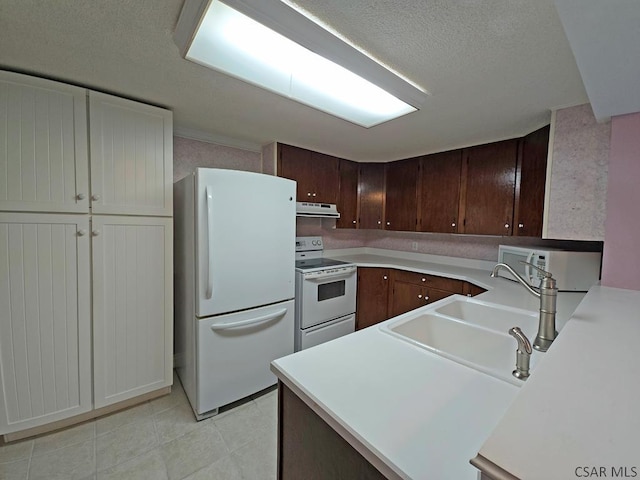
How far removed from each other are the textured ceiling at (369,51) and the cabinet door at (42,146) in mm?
103

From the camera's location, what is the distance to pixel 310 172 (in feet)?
9.47

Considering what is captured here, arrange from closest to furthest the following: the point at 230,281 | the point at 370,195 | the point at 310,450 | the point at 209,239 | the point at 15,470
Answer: the point at 310,450
the point at 15,470
the point at 209,239
the point at 230,281
the point at 370,195

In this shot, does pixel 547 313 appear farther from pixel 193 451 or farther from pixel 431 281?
pixel 193 451

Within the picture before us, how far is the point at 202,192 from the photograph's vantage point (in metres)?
1.72

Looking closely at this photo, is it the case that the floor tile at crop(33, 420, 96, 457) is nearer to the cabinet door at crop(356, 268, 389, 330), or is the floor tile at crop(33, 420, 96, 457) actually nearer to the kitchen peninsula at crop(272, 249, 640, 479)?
the kitchen peninsula at crop(272, 249, 640, 479)

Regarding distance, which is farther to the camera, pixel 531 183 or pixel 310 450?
pixel 531 183

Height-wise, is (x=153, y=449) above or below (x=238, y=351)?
below

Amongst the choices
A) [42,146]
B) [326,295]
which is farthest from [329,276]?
[42,146]

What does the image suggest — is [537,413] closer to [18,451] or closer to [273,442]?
[273,442]

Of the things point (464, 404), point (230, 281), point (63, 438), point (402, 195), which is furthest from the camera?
point (402, 195)

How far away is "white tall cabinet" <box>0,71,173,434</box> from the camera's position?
1.48m

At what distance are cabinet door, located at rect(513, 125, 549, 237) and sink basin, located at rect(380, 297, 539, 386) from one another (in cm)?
110

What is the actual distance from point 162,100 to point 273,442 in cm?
237

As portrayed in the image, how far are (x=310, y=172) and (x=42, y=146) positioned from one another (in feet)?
6.72
